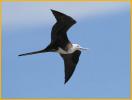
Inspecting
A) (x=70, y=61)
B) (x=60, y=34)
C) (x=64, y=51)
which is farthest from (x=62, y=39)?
(x=70, y=61)

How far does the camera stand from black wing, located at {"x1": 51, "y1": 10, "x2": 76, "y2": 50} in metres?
19.0

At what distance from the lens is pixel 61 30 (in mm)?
19344

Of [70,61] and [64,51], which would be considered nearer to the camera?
[64,51]

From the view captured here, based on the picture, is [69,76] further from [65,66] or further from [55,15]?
[55,15]

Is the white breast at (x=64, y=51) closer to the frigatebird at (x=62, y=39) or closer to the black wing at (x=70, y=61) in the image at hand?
the frigatebird at (x=62, y=39)

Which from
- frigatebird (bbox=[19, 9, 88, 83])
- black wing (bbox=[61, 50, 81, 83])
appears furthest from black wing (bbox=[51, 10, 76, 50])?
black wing (bbox=[61, 50, 81, 83])

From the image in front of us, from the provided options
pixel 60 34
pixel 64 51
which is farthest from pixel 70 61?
pixel 60 34

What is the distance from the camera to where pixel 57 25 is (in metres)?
19.2

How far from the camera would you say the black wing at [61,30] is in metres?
19.0

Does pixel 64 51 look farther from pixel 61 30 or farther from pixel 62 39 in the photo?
pixel 61 30

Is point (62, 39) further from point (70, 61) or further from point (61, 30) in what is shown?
point (70, 61)

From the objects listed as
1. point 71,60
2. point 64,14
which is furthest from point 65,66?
point 64,14

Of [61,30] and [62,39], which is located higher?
[61,30]

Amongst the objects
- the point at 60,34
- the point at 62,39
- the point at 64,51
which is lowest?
the point at 64,51
